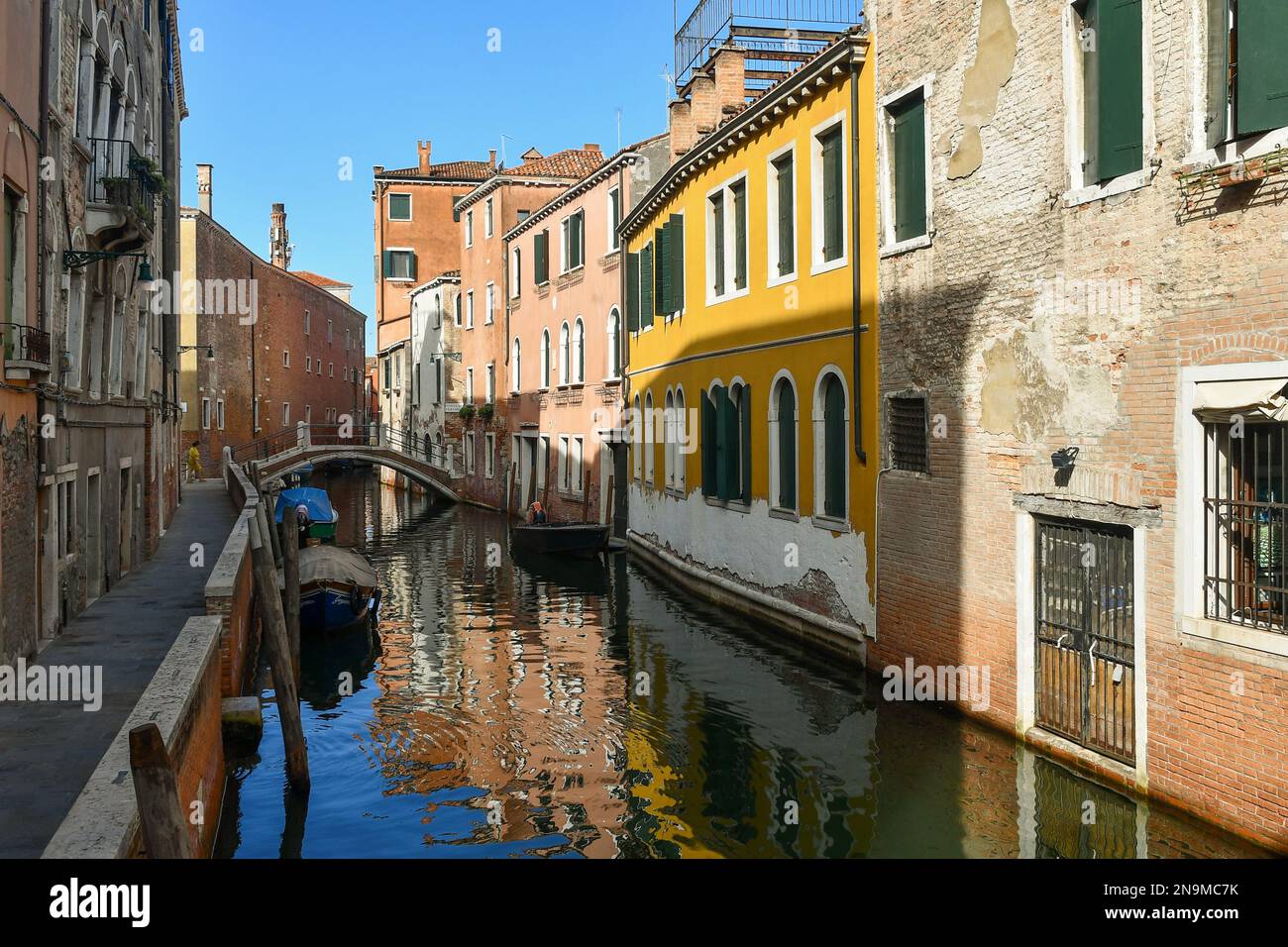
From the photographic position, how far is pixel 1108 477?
812 centimetres

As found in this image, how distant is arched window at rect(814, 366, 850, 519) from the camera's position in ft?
41.0

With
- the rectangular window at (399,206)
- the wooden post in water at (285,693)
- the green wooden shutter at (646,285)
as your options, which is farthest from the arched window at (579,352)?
the rectangular window at (399,206)

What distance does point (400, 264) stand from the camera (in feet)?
152

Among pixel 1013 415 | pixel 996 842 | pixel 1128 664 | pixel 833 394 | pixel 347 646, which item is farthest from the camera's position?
pixel 347 646

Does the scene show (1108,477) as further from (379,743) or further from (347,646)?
(347,646)

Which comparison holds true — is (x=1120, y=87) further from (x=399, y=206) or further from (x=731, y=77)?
(x=399, y=206)

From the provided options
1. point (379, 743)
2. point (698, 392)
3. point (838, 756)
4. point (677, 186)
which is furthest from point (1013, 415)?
point (677, 186)

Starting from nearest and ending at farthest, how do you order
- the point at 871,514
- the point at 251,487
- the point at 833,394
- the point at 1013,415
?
the point at 1013,415, the point at 871,514, the point at 833,394, the point at 251,487

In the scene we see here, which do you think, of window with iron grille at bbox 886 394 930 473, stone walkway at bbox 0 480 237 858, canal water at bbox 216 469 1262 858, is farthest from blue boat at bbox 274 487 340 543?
window with iron grille at bbox 886 394 930 473

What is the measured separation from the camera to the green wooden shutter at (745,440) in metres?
15.3

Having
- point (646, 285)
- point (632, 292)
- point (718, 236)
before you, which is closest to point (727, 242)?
point (718, 236)

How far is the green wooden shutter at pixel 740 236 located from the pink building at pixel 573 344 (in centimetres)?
731

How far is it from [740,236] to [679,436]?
4.18m
